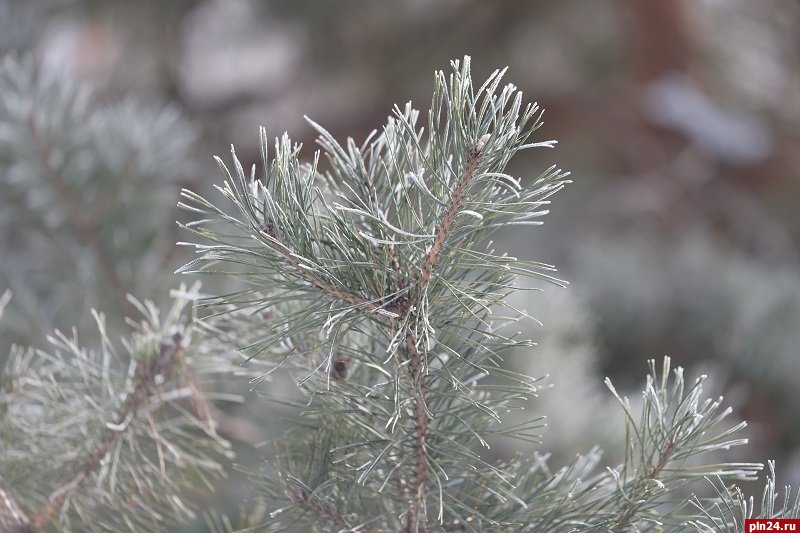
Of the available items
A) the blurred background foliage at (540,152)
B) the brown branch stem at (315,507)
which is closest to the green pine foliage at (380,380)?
the brown branch stem at (315,507)

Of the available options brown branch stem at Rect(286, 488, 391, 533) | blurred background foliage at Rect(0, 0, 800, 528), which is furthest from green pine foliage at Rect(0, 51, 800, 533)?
blurred background foliage at Rect(0, 0, 800, 528)

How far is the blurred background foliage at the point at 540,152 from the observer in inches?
18.4

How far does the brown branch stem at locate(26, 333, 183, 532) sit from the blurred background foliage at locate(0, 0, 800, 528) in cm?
11

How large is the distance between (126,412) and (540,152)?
3.09 feet

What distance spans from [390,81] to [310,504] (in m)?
0.96

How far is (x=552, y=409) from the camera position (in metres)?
0.42

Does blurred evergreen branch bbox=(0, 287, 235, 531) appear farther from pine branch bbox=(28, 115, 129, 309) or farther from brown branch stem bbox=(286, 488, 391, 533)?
pine branch bbox=(28, 115, 129, 309)

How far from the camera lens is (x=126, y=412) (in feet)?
0.88

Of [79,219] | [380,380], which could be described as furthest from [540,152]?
[380,380]

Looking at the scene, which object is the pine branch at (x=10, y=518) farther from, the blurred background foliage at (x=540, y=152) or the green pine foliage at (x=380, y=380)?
the blurred background foliage at (x=540, y=152)

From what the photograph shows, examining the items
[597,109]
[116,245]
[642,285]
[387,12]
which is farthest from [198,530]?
[387,12]

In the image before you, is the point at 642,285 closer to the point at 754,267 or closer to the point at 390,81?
the point at 754,267

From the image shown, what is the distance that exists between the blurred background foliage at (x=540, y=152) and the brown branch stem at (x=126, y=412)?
11 centimetres

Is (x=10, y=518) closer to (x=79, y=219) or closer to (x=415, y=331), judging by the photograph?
(x=415, y=331)
